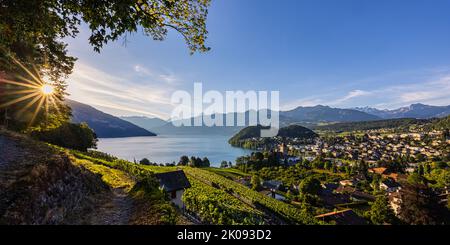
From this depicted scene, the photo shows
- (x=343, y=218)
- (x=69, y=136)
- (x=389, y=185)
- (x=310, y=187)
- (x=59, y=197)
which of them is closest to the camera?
(x=59, y=197)

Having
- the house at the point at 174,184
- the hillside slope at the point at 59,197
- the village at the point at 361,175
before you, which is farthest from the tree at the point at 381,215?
the hillside slope at the point at 59,197

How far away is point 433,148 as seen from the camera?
140250 mm

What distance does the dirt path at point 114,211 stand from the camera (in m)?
8.48

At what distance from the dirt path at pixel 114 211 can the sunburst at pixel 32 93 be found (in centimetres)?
1050

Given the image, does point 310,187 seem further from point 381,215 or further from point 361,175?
point 361,175

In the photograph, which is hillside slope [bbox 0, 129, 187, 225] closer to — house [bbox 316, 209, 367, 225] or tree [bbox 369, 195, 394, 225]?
house [bbox 316, 209, 367, 225]

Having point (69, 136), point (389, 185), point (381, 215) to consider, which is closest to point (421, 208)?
point (381, 215)

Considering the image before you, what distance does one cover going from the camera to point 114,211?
962 cm

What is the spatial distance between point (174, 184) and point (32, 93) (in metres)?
Result: 13.7

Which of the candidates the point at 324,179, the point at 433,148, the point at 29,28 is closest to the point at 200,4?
the point at 29,28

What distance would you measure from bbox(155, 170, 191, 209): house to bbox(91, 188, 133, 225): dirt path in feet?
31.9

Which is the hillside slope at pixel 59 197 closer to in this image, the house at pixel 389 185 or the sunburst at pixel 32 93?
the sunburst at pixel 32 93
